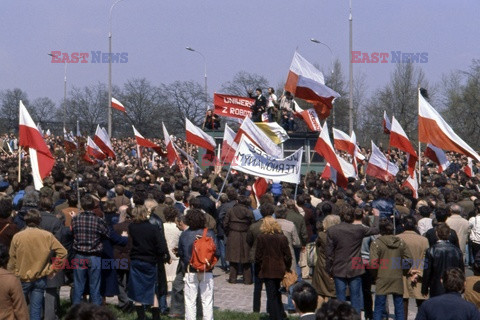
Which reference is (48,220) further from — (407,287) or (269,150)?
(269,150)

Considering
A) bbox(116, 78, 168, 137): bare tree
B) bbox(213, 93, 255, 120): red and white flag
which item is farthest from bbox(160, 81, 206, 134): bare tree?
bbox(213, 93, 255, 120): red and white flag

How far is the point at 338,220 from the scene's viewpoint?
11.6 meters

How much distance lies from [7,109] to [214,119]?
4723cm

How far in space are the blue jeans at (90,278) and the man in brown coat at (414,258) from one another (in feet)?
12.8

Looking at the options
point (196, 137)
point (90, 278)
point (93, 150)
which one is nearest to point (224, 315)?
point (90, 278)

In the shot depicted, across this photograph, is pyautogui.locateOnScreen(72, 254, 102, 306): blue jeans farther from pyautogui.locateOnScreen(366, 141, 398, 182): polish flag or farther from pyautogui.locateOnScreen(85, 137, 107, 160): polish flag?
pyautogui.locateOnScreen(85, 137, 107, 160): polish flag

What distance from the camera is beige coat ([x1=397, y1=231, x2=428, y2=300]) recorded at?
11.2 metres

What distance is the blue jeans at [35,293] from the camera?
1020 cm

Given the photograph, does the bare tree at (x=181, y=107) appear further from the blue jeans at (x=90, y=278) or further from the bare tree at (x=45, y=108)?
the blue jeans at (x=90, y=278)

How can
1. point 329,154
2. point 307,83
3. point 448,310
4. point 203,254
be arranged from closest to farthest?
point 448,310 < point 203,254 < point 329,154 < point 307,83

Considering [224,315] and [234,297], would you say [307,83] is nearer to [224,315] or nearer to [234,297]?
[234,297]

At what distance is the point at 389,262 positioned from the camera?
10906 mm

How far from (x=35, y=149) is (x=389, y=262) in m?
7.51

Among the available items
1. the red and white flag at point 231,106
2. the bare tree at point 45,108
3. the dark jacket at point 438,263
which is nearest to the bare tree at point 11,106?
the bare tree at point 45,108
